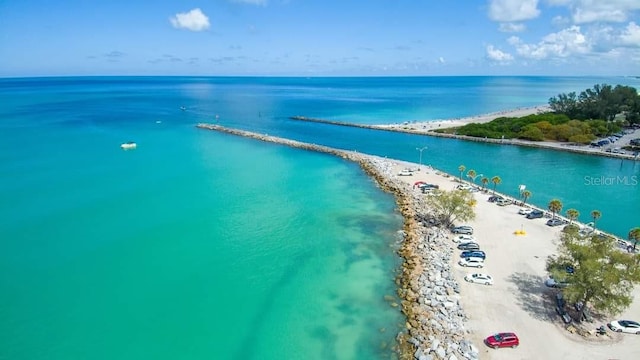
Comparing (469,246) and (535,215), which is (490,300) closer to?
(469,246)

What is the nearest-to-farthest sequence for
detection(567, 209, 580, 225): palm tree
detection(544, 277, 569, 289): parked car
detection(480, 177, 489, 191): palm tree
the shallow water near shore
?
the shallow water near shore → detection(544, 277, 569, 289): parked car → detection(567, 209, 580, 225): palm tree → detection(480, 177, 489, 191): palm tree

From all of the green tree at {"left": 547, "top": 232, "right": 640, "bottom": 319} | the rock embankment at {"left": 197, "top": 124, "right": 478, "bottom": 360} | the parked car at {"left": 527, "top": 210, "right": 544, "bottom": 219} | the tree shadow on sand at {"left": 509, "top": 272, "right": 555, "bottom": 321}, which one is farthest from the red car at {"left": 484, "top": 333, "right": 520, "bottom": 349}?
the parked car at {"left": 527, "top": 210, "right": 544, "bottom": 219}

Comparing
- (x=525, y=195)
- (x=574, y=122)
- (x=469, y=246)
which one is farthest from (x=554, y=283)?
(x=574, y=122)

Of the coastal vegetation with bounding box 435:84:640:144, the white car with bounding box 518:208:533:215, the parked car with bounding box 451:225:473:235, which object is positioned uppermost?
the coastal vegetation with bounding box 435:84:640:144

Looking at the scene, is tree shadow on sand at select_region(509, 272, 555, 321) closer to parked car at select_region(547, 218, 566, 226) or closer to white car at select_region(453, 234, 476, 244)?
white car at select_region(453, 234, 476, 244)

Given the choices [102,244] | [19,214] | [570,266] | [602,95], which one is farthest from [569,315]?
[602,95]

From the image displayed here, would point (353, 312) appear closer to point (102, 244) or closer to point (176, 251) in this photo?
point (176, 251)

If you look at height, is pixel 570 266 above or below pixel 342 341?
above
